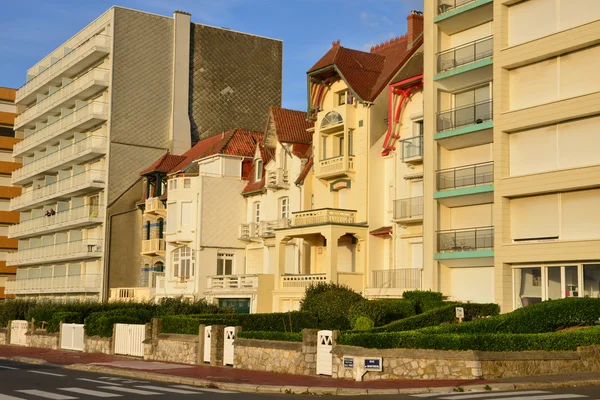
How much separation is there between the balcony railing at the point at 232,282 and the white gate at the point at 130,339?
41.3ft

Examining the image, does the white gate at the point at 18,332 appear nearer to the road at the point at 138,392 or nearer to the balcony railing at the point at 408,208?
the balcony railing at the point at 408,208

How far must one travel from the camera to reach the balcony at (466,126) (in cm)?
3675

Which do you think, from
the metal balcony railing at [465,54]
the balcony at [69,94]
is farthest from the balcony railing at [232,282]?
the balcony at [69,94]

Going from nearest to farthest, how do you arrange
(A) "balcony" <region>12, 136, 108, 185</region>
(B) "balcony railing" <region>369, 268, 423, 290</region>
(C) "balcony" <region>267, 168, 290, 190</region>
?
1. (B) "balcony railing" <region>369, 268, 423, 290</region>
2. (C) "balcony" <region>267, 168, 290, 190</region>
3. (A) "balcony" <region>12, 136, 108, 185</region>

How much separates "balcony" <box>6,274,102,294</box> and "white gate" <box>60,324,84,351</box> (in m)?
24.5

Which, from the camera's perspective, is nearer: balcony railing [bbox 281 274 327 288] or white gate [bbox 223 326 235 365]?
white gate [bbox 223 326 235 365]

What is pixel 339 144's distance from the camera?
154ft

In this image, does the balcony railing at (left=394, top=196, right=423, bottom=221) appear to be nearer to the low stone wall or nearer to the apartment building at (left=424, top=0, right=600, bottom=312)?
the apartment building at (left=424, top=0, right=600, bottom=312)

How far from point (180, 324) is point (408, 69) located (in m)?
18.1

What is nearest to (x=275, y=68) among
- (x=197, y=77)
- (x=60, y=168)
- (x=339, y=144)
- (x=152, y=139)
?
(x=197, y=77)

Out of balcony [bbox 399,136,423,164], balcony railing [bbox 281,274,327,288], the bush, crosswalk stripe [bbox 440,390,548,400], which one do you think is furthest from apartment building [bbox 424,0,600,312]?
crosswalk stripe [bbox 440,390,548,400]

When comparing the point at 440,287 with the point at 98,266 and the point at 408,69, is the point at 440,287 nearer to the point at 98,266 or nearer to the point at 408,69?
the point at 408,69

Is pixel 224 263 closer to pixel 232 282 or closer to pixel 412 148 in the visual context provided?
pixel 232 282

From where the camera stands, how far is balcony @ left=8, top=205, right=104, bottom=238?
68.7m
